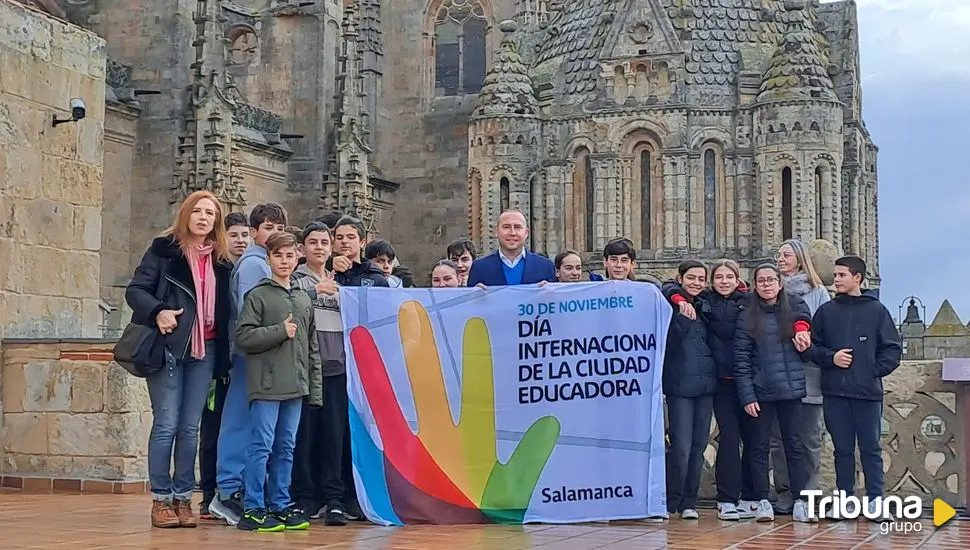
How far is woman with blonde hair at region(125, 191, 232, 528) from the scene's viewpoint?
25.7ft

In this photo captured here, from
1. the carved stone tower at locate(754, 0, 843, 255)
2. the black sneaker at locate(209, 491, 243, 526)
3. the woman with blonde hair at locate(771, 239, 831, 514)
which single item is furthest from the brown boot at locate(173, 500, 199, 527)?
the carved stone tower at locate(754, 0, 843, 255)

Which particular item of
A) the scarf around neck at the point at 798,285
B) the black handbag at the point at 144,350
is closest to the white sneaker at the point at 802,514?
the scarf around neck at the point at 798,285

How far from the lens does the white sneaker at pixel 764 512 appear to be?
8758mm

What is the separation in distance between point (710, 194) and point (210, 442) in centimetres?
2390

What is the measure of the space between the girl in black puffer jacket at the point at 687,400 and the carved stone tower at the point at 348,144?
2240cm

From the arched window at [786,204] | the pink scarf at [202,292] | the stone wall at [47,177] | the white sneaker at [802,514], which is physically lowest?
the white sneaker at [802,514]

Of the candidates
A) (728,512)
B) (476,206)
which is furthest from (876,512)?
(476,206)

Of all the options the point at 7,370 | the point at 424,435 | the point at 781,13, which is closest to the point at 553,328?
the point at 424,435

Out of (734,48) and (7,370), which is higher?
(734,48)

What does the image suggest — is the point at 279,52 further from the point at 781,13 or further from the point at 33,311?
the point at 33,311

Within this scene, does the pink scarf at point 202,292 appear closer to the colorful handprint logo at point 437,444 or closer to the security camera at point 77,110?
the colorful handprint logo at point 437,444

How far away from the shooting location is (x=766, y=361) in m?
8.84

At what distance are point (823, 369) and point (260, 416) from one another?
368 cm

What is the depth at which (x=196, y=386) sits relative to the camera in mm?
7984
